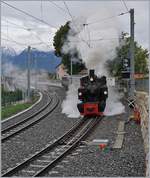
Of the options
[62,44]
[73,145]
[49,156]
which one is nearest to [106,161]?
[49,156]

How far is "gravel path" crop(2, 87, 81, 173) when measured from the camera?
11.3m

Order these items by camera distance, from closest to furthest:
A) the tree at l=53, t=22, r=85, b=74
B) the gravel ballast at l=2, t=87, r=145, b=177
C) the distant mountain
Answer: the gravel ballast at l=2, t=87, r=145, b=177
the tree at l=53, t=22, r=85, b=74
the distant mountain

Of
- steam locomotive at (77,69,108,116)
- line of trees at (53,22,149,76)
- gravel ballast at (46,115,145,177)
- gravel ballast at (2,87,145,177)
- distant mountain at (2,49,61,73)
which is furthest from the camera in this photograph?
distant mountain at (2,49,61,73)

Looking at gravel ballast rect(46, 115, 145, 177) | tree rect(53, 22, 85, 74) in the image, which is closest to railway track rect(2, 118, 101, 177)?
gravel ballast rect(46, 115, 145, 177)

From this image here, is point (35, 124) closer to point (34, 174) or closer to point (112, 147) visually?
point (112, 147)

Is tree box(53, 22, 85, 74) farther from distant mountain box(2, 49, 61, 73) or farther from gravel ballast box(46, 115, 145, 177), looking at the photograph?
gravel ballast box(46, 115, 145, 177)

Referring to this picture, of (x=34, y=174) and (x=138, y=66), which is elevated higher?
(x=138, y=66)

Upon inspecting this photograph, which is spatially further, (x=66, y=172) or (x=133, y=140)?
(x=133, y=140)

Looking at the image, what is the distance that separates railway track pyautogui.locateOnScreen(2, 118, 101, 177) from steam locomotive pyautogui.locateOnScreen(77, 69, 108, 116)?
165 inches

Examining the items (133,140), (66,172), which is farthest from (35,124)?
(66,172)

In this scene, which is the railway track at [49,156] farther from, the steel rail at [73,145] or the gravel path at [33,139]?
the gravel path at [33,139]

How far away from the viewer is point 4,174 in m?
9.09

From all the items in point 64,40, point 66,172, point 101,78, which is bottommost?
point 66,172

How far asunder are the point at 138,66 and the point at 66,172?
116ft
